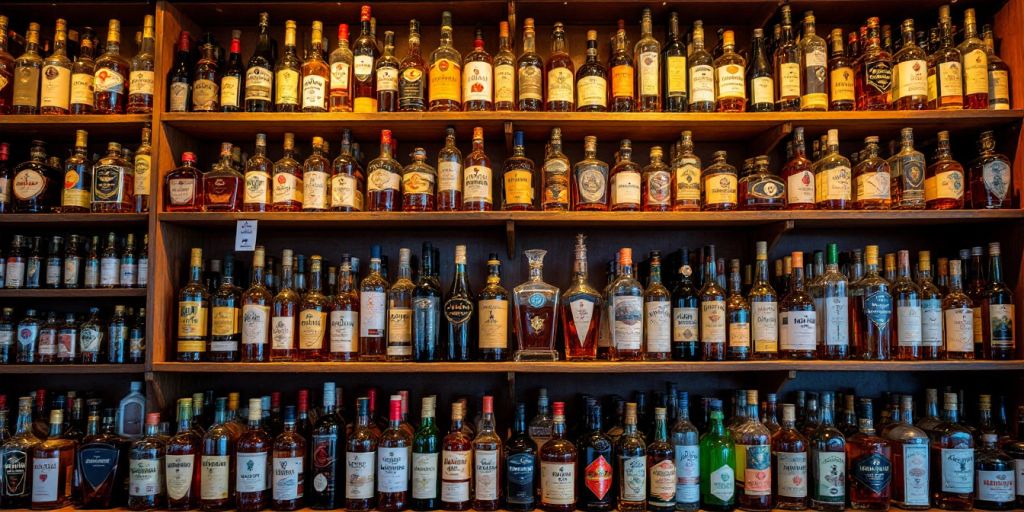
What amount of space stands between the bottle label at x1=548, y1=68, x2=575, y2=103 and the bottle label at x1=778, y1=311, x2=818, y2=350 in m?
0.99

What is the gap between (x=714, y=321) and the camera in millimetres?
2127

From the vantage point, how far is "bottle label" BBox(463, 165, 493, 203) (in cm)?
218

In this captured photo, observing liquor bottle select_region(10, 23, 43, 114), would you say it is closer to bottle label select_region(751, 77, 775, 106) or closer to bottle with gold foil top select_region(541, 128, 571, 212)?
bottle with gold foil top select_region(541, 128, 571, 212)

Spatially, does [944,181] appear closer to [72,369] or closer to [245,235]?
[245,235]

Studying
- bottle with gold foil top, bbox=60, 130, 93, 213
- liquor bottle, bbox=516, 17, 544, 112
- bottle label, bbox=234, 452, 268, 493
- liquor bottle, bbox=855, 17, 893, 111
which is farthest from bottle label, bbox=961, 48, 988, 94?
bottle with gold foil top, bbox=60, 130, 93, 213

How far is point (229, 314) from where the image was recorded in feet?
7.13

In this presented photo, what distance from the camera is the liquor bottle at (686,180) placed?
7.20 ft

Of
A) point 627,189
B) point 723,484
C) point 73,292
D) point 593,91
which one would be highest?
point 593,91

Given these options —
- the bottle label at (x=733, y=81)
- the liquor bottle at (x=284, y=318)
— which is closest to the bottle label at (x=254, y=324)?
the liquor bottle at (x=284, y=318)

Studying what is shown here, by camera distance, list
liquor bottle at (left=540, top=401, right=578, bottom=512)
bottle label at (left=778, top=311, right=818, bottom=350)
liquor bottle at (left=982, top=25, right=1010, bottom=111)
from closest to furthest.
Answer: liquor bottle at (left=540, top=401, right=578, bottom=512), bottle label at (left=778, top=311, right=818, bottom=350), liquor bottle at (left=982, top=25, right=1010, bottom=111)

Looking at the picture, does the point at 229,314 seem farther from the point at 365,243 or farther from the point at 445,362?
the point at 445,362

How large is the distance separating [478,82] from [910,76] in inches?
55.2

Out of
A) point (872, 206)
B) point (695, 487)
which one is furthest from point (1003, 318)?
point (695, 487)

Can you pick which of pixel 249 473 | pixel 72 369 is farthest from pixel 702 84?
pixel 72 369
